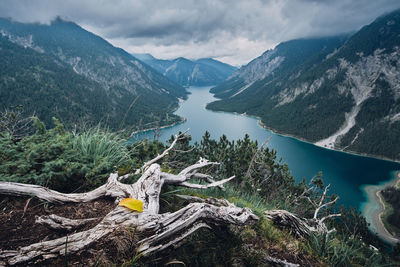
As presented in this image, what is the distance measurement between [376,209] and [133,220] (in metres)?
81.7

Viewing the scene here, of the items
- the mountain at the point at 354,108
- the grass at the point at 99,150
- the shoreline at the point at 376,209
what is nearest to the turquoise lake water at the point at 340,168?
the shoreline at the point at 376,209

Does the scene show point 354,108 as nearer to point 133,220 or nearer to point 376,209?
point 376,209

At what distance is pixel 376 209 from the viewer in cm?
6019

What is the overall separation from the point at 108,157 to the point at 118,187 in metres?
0.89

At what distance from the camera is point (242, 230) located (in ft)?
9.66

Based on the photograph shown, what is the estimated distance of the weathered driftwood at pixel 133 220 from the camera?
1.81m

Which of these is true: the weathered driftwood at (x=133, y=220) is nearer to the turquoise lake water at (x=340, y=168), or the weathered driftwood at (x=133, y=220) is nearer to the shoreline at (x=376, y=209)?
the turquoise lake water at (x=340, y=168)

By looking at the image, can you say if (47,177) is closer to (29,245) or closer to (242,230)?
(29,245)

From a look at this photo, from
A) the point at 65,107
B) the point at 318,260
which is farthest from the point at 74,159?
the point at 65,107

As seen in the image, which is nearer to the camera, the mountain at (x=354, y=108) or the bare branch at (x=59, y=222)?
the bare branch at (x=59, y=222)

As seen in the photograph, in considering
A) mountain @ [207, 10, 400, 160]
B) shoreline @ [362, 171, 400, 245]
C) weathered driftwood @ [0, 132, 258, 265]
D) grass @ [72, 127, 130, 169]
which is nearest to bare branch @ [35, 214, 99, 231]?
weathered driftwood @ [0, 132, 258, 265]

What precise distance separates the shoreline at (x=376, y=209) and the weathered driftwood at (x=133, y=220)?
65.1 meters

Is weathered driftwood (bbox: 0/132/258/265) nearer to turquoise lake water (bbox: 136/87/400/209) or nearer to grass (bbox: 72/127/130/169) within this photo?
grass (bbox: 72/127/130/169)

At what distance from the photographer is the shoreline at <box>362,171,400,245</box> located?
50.8 metres
